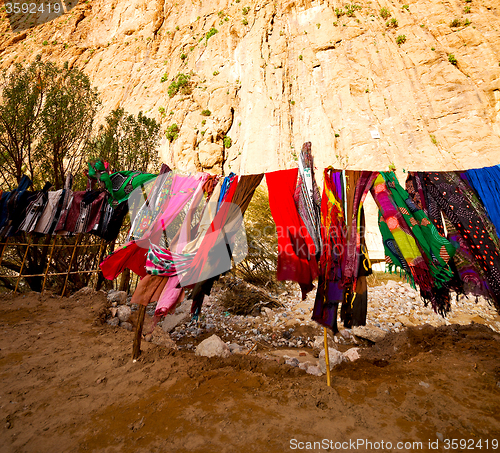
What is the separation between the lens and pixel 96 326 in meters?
3.87

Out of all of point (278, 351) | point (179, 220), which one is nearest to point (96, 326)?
point (179, 220)

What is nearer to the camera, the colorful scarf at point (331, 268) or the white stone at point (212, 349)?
the colorful scarf at point (331, 268)

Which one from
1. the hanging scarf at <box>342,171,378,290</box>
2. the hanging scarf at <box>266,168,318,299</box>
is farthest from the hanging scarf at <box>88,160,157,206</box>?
the hanging scarf at <box>342,171,378,290</box>

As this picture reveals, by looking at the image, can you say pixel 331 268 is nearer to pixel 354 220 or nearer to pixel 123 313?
pixel 354 220

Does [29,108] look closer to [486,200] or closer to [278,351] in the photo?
[278,351]

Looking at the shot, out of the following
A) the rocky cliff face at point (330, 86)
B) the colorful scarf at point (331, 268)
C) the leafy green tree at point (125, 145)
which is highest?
the rocky cliff face at point (330, 86)

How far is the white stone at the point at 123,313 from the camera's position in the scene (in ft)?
14.4

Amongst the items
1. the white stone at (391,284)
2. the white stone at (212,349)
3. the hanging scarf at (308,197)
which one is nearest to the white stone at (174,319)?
the white stone at (212,349)

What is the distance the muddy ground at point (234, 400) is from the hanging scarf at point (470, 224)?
942mm

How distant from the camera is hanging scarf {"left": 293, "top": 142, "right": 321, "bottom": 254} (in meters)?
2.38

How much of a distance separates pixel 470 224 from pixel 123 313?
5191mm

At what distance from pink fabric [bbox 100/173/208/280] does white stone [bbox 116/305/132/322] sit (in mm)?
1946

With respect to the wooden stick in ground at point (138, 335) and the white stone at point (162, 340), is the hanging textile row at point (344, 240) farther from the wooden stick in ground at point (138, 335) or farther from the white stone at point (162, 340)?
the white stone at point (162, 340)

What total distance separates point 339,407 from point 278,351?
2.00 meters
